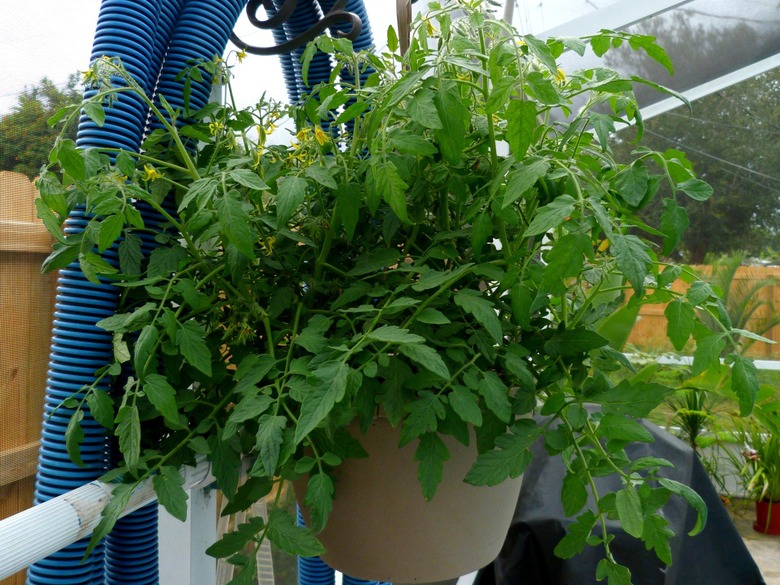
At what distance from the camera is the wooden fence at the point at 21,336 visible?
58cm

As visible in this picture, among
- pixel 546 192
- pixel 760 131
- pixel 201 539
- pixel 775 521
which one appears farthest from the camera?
pixel 775 521

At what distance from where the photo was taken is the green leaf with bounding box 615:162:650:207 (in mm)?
439

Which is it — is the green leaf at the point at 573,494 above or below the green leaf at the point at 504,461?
below

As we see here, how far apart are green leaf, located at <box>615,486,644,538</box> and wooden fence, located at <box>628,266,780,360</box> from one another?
301cm

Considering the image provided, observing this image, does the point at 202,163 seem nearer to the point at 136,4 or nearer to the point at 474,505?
the point at 136,4

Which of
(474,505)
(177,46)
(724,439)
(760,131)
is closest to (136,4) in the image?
(177,46)

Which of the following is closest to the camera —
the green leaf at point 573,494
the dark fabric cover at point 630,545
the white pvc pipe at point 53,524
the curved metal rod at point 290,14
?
the white pvc pipe at point 53,524

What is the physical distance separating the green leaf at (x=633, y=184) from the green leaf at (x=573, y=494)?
0.65 ft

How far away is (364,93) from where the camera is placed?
52cm

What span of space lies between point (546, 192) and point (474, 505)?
0.26 meters

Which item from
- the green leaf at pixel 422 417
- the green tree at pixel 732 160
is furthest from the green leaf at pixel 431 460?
the green tree at pixel 732 160

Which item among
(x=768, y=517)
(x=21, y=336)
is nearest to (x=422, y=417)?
(x=21, y=336)

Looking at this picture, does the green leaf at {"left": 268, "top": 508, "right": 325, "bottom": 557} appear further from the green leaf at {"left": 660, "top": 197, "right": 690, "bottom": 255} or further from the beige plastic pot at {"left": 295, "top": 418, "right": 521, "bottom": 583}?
the green leaf at {"left": 660, "top": 197, "right": 690, "bottom": 255}

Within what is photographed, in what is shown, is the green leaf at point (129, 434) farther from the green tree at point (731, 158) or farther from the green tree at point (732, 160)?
the green tree at point (732, 160)
